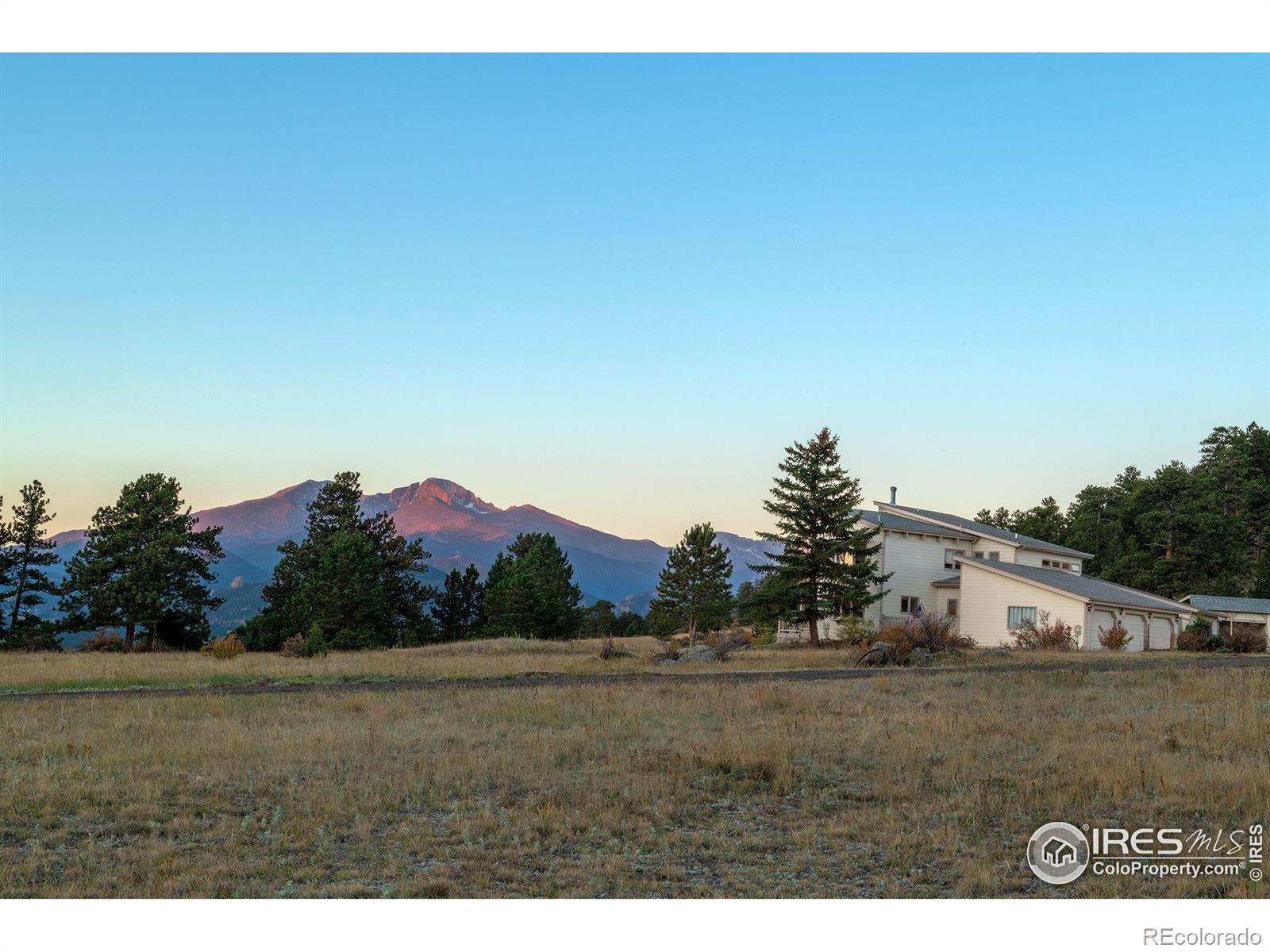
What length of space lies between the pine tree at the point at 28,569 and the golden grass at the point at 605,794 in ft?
132

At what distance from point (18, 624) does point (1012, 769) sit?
54285 millimetres

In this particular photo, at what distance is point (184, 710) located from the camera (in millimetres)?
16484

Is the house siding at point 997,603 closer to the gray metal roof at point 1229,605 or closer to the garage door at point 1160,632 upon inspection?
the garage door at point 1160,632

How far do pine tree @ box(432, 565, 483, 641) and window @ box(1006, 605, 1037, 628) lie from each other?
3625cm

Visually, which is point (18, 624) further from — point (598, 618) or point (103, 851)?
point (103, 851)

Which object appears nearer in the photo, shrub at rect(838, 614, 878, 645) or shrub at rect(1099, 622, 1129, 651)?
shrub at rect(1099, 622, 1129, 651)

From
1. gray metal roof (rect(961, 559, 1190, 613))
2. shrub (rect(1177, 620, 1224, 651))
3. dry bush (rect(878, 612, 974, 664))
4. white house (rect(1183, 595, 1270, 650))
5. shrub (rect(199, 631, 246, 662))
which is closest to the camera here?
dry bush (rect(878, 612, 974, 664))

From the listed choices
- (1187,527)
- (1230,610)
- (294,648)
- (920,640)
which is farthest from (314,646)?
(1187,527)

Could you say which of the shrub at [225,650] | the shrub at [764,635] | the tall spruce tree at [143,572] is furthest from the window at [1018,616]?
the tall spruce tree at [143,572]

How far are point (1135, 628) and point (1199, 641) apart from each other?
4.91 m

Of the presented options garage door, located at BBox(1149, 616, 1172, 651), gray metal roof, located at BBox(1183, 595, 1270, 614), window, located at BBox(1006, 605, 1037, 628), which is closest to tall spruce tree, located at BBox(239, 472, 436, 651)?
window, located at BBox(1006, 605, 1037, 628)

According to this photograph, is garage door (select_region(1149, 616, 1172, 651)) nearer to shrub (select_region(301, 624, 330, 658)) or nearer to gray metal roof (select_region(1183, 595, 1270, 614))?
gray metal roof (select_region(1183, 595, 1270, 614))

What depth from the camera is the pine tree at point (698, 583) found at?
7012 centimetres

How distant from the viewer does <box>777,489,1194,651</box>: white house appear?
42875mm
